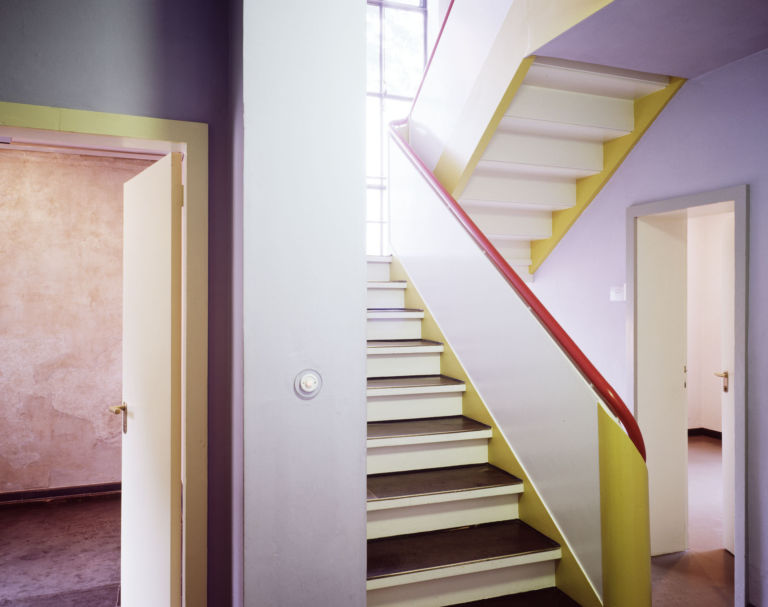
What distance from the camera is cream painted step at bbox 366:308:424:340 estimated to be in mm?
3656

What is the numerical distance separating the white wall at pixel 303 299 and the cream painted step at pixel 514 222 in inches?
99.2

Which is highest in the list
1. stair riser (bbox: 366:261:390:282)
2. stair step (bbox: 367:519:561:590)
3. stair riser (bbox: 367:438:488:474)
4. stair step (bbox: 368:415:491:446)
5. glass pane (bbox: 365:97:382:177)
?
glass pane (bbox: 365:97:382:177)

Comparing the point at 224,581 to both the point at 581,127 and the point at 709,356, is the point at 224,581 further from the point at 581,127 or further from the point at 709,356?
the point at 709,356

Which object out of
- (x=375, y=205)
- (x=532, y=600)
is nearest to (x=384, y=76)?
(x=375, y=205)

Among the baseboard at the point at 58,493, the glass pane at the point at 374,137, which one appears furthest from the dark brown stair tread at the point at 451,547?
the glass pane at the point at 374,137

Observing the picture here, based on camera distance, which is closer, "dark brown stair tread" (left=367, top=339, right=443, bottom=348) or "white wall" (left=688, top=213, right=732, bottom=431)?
"dark brown stair tread" (left=367, top=339, right=443, bottom=348)

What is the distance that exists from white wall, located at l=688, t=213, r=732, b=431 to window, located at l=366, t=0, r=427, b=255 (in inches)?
155

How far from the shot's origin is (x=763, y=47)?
2.69 metres

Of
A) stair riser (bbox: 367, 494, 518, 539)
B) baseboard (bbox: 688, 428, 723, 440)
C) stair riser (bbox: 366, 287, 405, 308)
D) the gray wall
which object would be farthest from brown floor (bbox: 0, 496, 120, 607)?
baseboard (bbox: 688, 428, 723, 440)

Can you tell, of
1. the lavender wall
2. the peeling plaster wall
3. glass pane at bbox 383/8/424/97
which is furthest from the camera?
glass pane at bbox 383/8/424/97

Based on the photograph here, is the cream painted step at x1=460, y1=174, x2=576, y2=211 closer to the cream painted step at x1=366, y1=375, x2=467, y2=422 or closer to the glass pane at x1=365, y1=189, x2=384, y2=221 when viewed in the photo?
the cream painted step at x1=366, y1=375, x2=467, y2=422

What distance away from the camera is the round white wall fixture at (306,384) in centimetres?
159

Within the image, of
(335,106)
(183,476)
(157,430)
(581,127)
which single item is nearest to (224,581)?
(183,476)

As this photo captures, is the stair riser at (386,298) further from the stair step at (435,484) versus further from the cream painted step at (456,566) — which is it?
the cream painted step at (456,566)
